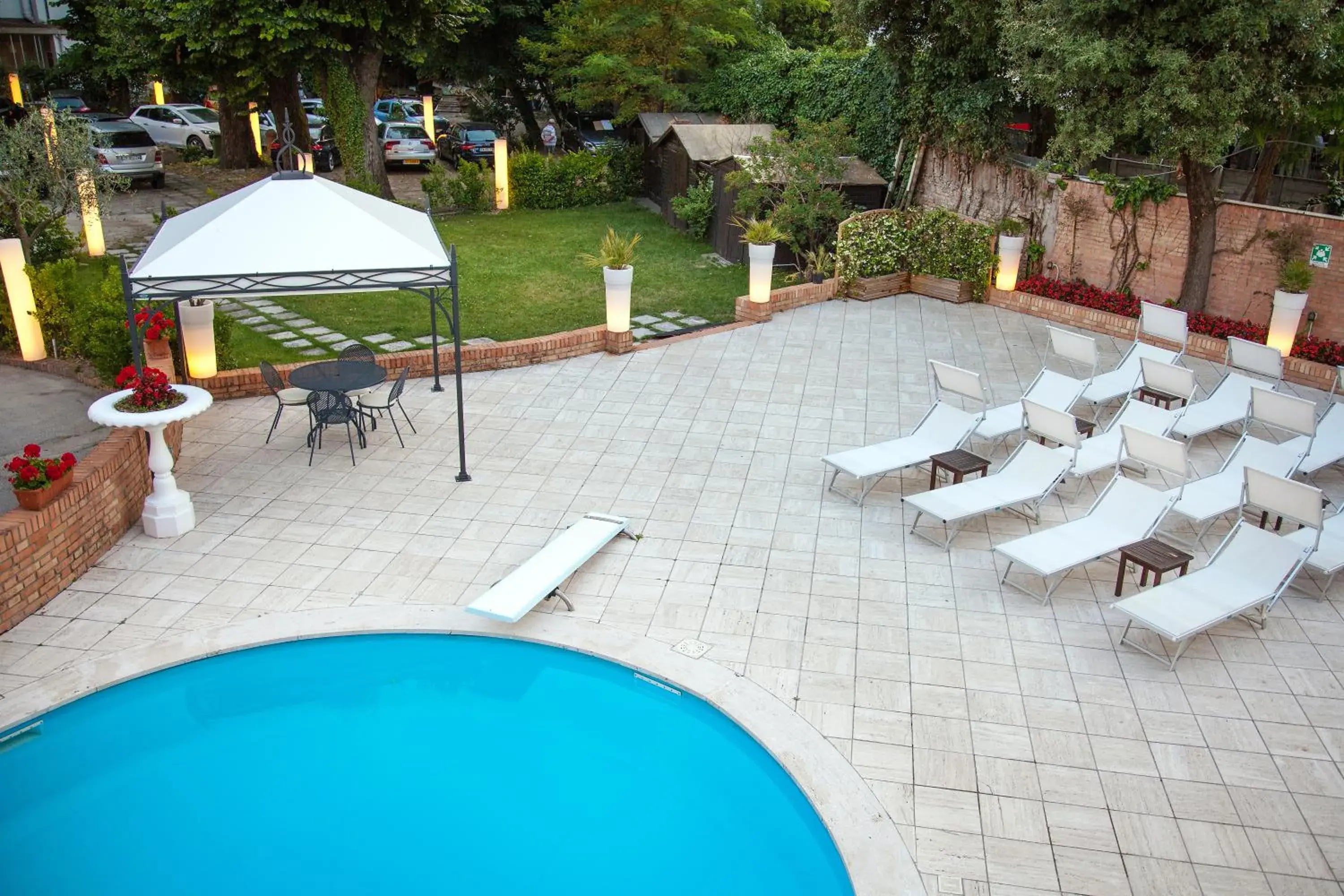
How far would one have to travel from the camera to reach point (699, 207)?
18938mm

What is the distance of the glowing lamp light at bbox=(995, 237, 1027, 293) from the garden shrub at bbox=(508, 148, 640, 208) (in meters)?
10.2

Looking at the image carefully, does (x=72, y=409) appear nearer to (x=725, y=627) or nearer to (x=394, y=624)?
(x=394, y=624)

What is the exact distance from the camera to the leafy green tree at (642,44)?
77.3 ft

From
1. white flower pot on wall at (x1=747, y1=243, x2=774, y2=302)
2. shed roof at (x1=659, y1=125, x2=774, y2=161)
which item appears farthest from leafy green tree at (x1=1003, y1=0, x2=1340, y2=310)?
shed roof at (x1=659, y1=125, x2=774, y2=161)

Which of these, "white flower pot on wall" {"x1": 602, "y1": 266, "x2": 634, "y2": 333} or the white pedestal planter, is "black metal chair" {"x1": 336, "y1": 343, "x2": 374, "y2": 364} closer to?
the white pedestal planter

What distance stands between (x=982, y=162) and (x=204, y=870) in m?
15.4

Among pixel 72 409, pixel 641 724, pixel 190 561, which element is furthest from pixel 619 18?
pixel 641 724

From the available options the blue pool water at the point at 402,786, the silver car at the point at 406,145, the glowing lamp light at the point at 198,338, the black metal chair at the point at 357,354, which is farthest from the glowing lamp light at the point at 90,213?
the blue pool water at the point at 402,786

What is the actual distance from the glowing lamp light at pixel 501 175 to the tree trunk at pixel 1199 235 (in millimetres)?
13016

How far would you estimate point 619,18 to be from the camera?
2369cm

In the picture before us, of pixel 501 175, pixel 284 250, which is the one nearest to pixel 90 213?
pixel 501 175

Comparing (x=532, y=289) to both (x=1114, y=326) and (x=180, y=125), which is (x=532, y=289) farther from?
(x=180, y=125)

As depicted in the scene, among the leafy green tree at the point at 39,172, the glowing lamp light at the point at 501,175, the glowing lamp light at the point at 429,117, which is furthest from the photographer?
the glowing lamp light at the point at 429,117

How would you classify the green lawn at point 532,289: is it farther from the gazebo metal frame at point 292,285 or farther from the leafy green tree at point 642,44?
the leafy green tree at point 642,44
